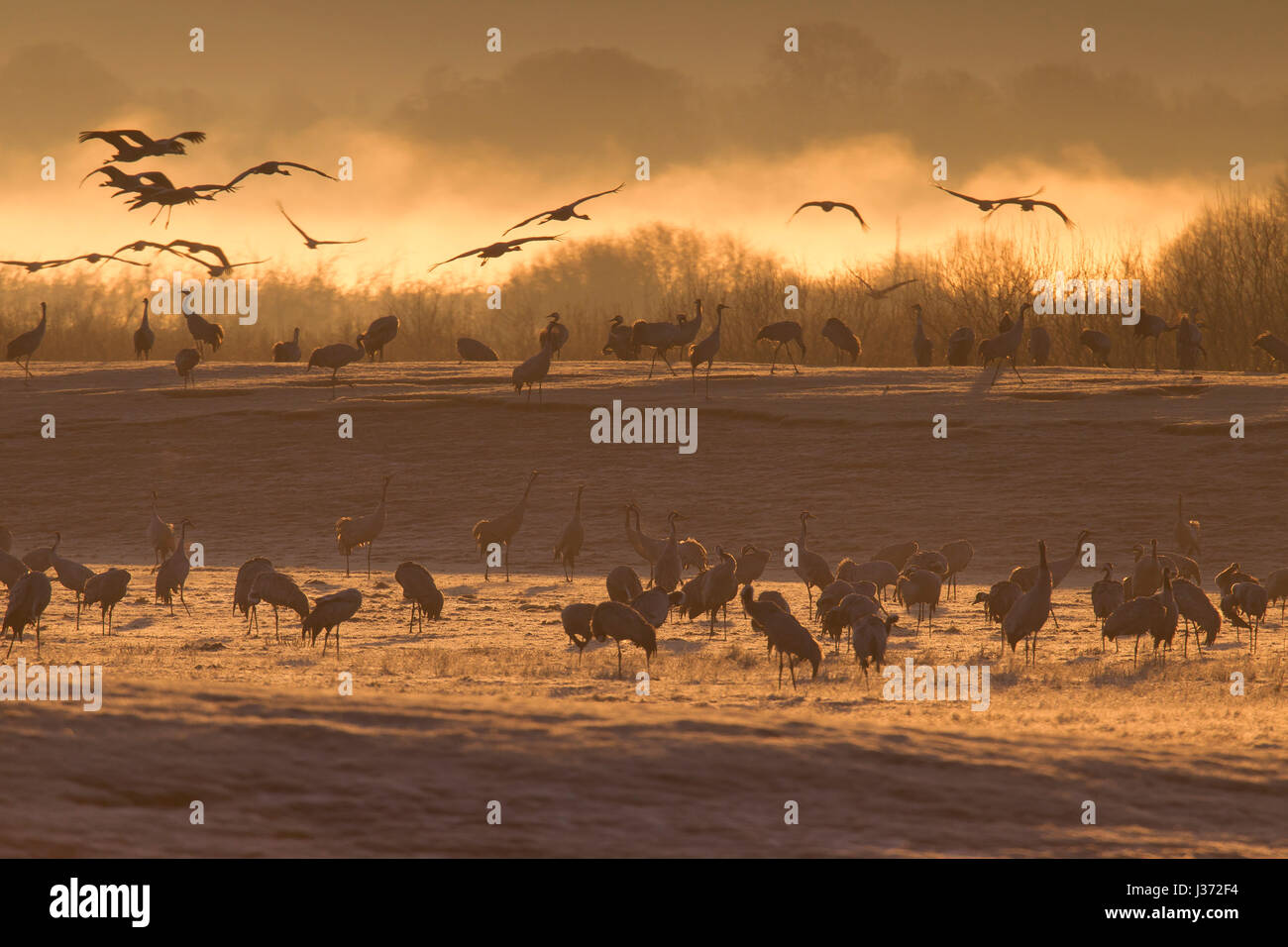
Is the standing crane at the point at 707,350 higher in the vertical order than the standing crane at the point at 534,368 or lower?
higher

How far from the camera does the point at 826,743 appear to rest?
25.0 ft

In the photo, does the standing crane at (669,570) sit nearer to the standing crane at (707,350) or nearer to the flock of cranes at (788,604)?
the flock of cranes at (788,604)

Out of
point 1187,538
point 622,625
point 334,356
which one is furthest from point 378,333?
point 622,625

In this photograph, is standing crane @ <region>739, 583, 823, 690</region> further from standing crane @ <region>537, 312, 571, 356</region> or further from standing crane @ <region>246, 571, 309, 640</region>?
standing crane @ <region>537, 312, 571, 356</region>

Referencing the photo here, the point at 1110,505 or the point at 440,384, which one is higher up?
the point at 440,384

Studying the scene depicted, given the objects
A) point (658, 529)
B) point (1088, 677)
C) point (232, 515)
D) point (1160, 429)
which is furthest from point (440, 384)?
point (1088, 677)

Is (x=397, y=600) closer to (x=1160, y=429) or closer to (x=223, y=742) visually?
(x=223, y=742)

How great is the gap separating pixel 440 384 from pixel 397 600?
18.5 metres

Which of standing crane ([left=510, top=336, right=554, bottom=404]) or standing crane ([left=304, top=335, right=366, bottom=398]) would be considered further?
standing crane ([left=304, top=335, right=366, bottom=398])

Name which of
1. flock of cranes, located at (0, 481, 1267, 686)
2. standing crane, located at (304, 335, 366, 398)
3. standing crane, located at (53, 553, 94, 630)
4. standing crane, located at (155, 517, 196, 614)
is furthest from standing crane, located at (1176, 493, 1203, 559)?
standing crane, located at (304, 335, 366, 398)

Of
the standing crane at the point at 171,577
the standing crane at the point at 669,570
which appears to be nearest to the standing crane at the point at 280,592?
the standing crane at the point at 171,577

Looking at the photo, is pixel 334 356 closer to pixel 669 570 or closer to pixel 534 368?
pixel 534 368
